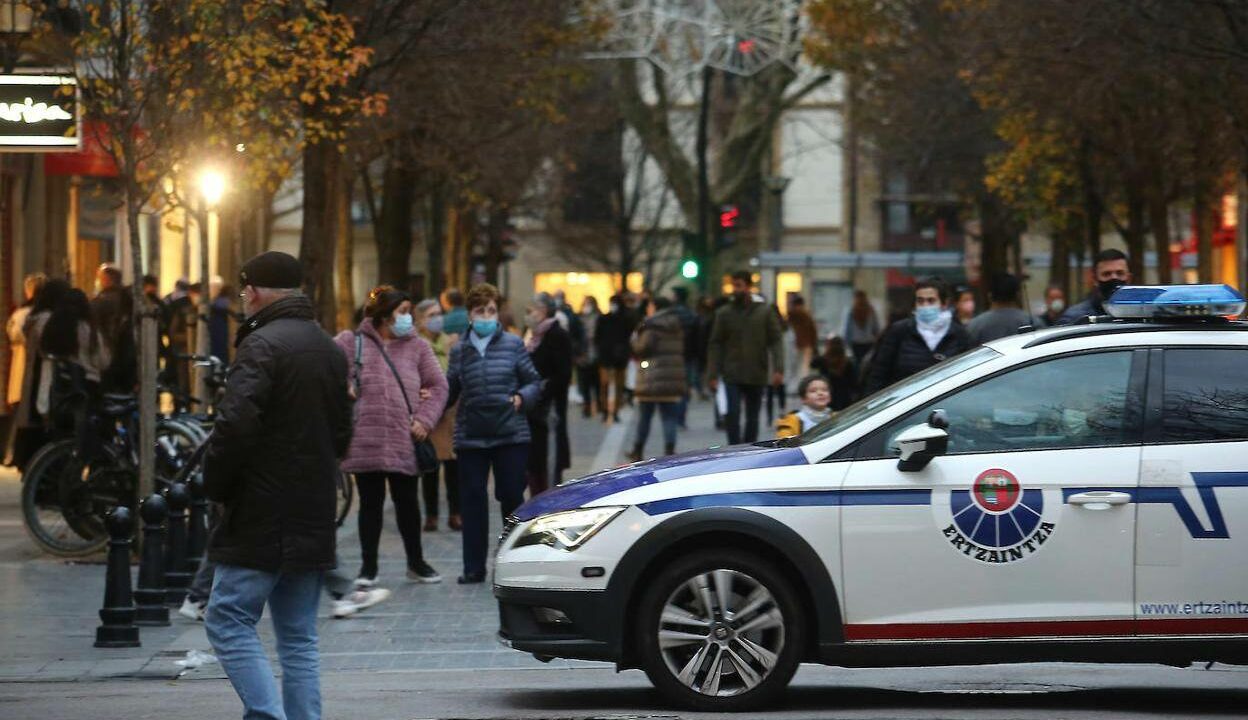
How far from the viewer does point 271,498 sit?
6.97m

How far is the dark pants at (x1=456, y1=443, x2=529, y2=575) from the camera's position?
13.1 metres

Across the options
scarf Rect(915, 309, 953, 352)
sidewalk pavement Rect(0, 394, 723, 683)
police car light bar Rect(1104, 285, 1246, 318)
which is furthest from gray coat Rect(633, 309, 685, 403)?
police car light bar Rect(1104, 285, 1246, 318)

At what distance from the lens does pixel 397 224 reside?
1166 inches

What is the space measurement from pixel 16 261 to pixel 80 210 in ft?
15.0

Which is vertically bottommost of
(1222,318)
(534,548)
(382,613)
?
(382,613)

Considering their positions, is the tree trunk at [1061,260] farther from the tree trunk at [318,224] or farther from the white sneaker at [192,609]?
the white sneaker at [192,609]

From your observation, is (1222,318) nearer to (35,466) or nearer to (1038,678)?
(1038,678)

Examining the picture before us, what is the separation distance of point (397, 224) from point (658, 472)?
21357 millimetres

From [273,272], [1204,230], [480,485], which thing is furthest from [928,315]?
[1204,230]

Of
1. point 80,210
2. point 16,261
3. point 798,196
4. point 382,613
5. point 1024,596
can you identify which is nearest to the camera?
point 1024,596

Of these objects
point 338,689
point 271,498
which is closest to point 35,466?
point 338,689

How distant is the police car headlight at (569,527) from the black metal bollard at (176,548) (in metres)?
4.14

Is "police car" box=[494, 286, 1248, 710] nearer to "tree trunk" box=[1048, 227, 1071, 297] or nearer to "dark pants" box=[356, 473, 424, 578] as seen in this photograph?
"dark pants" box=[356, 473, 424, 578]

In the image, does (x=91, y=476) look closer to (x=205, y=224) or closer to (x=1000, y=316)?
(x=1000, y=316)
